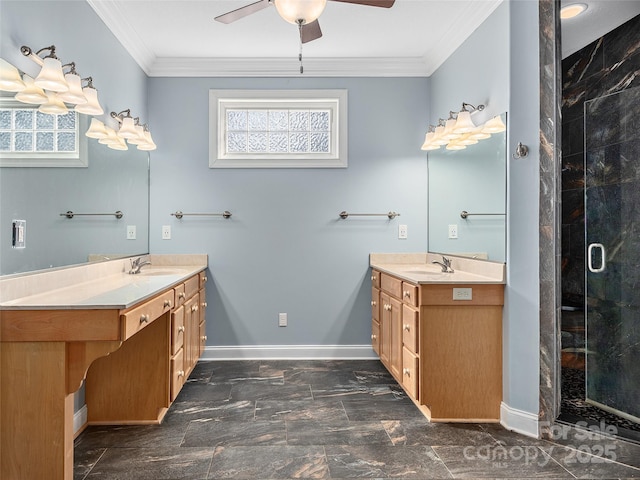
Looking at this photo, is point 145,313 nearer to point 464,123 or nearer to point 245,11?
point 245,11

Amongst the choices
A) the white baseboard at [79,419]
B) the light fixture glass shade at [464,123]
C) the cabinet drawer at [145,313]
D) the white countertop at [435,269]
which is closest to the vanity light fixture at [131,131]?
the cabinet drawer at [145,313]

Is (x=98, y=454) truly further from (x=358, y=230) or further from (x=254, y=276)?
(x=358, y=230)

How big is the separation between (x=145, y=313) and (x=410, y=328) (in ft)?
5.11

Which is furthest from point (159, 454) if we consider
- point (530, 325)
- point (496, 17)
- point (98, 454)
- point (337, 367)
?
point (496, 17)

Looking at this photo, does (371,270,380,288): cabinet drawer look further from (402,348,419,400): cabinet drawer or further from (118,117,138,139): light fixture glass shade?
(118,117,138,139): light fixture glass shade

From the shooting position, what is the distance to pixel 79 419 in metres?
2.38

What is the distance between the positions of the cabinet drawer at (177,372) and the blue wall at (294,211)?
0.96 m

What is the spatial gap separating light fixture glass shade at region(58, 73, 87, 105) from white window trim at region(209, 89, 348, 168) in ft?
5.27

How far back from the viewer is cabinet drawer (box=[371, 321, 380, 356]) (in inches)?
138

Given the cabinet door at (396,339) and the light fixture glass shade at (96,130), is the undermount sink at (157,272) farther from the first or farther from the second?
the cabinet door at (396,339)

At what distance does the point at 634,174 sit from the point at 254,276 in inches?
111

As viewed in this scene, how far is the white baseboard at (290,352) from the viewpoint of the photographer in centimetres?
371

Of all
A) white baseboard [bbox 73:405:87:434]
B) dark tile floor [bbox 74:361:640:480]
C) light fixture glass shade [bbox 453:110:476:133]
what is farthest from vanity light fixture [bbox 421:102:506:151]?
white baseboard [bbox 73:405:87:434]

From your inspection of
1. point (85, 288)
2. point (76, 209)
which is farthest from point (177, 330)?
point (76, 209)
